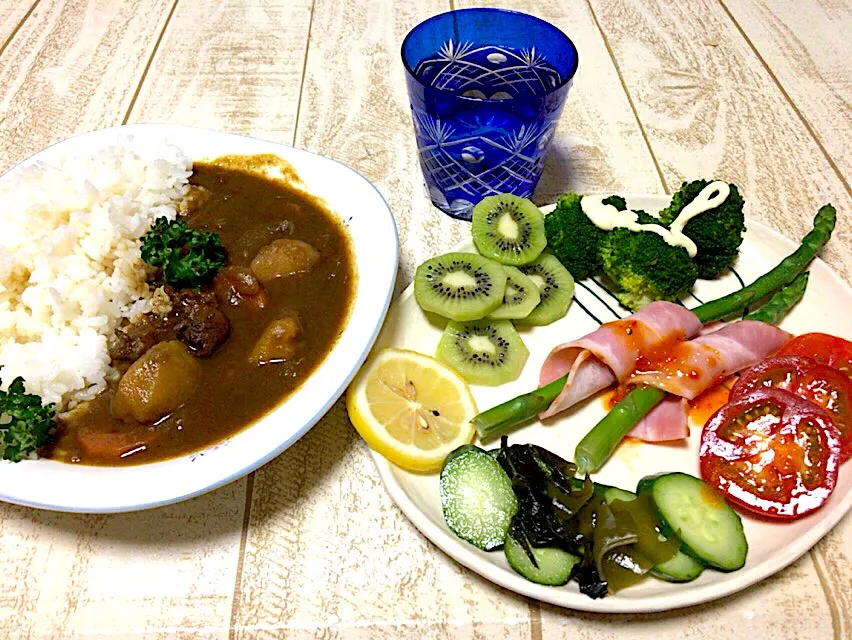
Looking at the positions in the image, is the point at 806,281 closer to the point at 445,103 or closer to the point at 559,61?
the point at 559,61

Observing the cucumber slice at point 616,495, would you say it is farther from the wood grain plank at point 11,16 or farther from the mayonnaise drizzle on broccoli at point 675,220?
the wood grain plank at point 11,16

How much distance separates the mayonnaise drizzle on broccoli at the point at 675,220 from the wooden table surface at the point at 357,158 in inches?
21.1

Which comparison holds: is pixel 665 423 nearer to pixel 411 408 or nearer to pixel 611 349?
pixel 611 349

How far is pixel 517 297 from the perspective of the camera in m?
2.33

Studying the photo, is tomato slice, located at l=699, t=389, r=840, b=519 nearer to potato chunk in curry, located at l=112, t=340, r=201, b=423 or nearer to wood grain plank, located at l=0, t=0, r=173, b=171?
potato chunk in curry, located at l=112, t=340, r=201, b=423

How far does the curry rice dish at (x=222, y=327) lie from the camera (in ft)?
6.02

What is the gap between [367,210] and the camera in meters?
2.24

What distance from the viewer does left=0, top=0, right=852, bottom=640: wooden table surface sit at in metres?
1.76

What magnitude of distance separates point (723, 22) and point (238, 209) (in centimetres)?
321

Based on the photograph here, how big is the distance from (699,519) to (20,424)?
5.56 feet

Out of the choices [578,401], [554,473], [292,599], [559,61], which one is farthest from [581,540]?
[559,61]

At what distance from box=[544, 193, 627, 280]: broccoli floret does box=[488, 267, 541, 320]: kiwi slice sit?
0.19 m

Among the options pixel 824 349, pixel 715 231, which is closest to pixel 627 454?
pixel 824 349

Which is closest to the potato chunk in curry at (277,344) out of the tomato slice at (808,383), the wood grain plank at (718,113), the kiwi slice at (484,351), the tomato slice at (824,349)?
the kiwi slice at (484,351)
